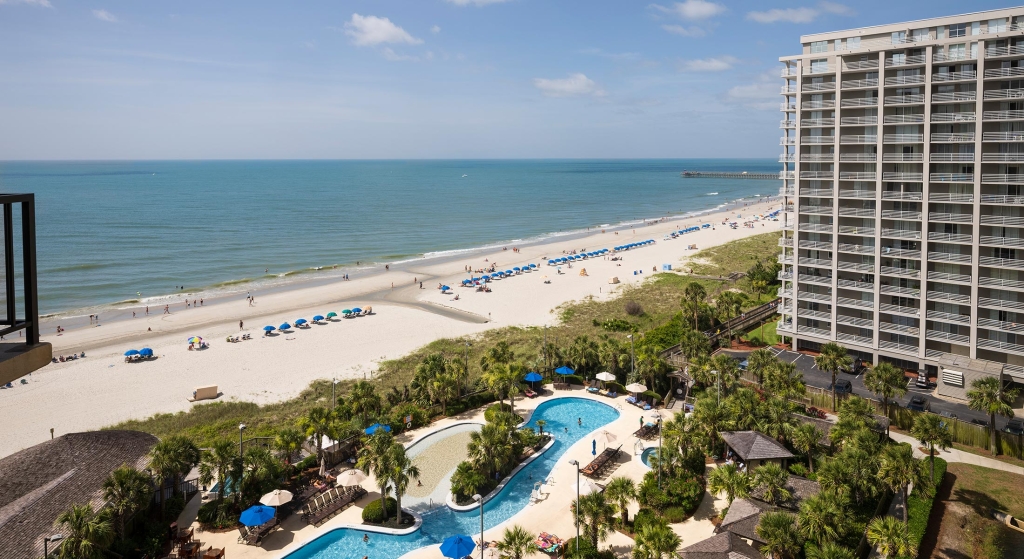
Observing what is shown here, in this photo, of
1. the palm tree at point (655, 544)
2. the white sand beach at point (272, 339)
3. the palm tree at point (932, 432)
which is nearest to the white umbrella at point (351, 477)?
the palm tree at point (655, 544)

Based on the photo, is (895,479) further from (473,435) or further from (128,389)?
(128,389)

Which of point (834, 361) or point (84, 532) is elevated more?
point (834, 361)

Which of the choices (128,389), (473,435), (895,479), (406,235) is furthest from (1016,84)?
(406,235)

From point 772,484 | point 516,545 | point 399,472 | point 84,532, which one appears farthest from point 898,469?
point 84,532

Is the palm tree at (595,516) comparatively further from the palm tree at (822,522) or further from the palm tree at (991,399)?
the palm tree at (991,399)

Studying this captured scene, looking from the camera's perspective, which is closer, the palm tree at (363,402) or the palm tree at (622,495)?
the palm tree at (622,495)

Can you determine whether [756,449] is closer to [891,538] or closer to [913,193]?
[891,538]

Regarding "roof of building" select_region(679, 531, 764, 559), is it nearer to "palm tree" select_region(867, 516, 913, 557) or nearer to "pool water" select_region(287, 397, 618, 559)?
"palm tree" select_region(867, 516, 913, 557)
